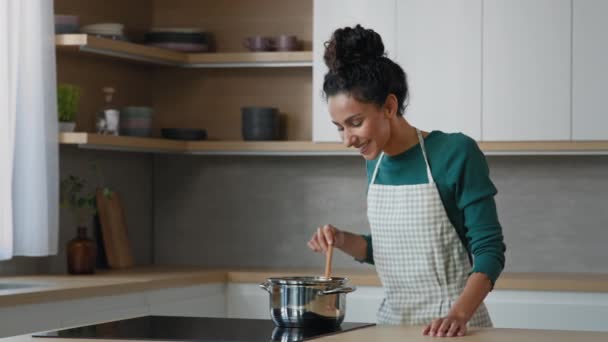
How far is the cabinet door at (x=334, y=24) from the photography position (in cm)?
469

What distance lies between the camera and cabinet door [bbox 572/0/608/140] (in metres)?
4.49

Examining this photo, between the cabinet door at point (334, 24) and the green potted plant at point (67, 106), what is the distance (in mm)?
1043

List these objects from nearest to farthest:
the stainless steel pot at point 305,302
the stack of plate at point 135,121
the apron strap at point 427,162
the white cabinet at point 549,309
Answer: the stainless steel pot at point 305,302, the apron strap at point 427,162, the white cabinet at point 549,309, the stack of plate at point 135,121

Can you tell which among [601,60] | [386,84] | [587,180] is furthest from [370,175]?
[587,180]

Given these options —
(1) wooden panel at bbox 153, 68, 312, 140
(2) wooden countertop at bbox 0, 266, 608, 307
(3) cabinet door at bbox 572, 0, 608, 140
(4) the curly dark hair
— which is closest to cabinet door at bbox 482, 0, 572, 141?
(3) cabinet door at bbox 572, 0, 608, 140

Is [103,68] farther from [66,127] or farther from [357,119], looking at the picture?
[357,119]

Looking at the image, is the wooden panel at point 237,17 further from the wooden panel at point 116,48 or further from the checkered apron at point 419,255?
the checkered apron at point 419,255

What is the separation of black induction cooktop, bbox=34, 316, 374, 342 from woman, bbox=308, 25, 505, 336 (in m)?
0.27

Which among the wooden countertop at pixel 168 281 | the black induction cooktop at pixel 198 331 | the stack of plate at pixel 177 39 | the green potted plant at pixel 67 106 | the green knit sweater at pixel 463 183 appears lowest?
the wooden countertop at pixel 168 281

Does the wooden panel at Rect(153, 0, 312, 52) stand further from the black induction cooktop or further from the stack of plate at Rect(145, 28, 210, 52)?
the black induction cooktop

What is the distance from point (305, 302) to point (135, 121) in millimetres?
2508

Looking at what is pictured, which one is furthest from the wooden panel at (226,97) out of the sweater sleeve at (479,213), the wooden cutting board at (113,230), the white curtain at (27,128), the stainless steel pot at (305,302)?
the stainless steel pot at (305,302)

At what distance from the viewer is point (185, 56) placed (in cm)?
507

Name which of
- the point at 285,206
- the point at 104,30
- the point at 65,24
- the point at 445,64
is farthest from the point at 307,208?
the point at 65,24
